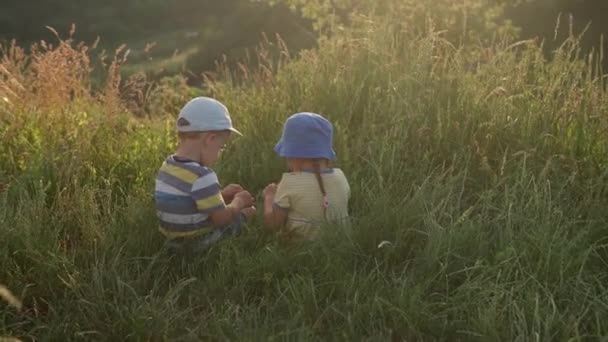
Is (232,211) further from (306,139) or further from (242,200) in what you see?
(306,139)

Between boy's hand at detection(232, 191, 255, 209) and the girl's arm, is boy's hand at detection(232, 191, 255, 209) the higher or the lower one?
the higher one

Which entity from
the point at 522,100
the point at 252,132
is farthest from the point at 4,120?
the point at 522,100

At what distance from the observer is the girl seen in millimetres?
4020

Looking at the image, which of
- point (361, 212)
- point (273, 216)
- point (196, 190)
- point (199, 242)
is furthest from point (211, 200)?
point (361, 212)

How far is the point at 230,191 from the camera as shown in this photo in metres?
4.42

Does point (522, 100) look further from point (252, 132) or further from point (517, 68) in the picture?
point (252, 132)

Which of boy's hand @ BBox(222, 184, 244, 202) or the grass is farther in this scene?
boy's hand @ BBox(222, 184, 244, 202)

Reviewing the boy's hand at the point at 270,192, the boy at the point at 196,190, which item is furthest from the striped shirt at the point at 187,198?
the boy's hand at the point at 270,192

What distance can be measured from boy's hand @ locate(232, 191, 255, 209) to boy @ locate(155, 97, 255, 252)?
4 cm

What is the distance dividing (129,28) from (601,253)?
36.4 metres

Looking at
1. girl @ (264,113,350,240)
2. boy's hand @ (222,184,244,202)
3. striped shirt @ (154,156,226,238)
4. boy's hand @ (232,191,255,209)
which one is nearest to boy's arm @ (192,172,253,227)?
striped shirt @ (154,156,226,238)

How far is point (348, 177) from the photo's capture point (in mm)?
4566

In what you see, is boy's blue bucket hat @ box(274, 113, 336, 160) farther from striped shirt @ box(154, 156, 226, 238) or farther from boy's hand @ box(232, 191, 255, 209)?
striped shirt @ box(154, 156, 226, 238)

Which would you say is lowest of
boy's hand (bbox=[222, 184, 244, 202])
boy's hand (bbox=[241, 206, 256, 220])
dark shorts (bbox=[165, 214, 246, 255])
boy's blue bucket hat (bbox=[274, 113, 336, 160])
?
dark shorts (bbox=[165, 214, 246, 255])
